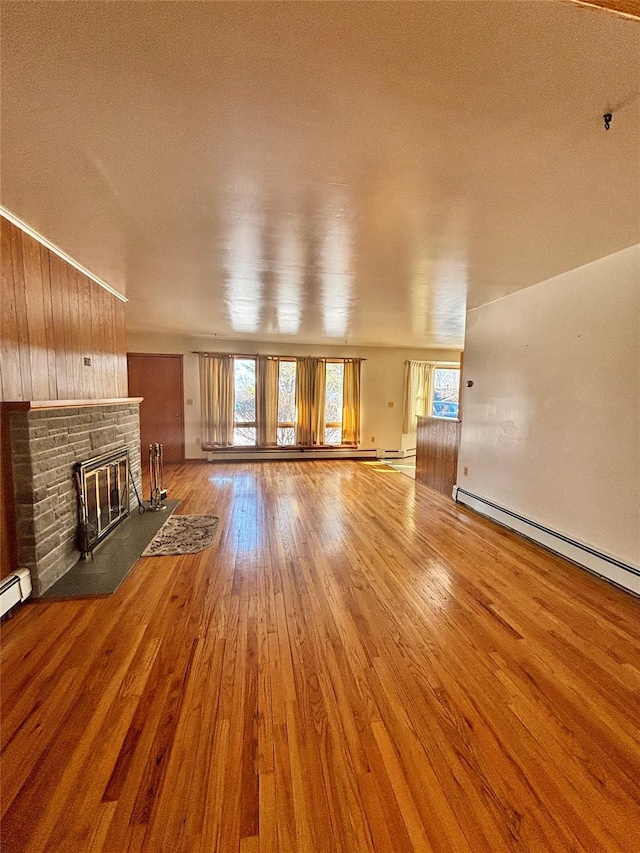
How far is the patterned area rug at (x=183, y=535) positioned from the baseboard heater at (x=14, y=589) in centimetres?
80

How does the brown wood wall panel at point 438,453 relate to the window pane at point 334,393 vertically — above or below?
below

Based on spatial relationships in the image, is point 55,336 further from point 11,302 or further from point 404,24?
point 404,24

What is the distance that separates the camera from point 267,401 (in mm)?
6902

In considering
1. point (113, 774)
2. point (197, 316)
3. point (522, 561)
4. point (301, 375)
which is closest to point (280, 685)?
point (113, 774)

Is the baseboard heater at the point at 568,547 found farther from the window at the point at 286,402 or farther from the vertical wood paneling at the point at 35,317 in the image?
the vertical wood paneling at the point at 35,317

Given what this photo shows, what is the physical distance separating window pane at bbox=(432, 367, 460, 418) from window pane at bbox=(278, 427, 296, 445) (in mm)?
3370

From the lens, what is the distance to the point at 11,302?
2.05m

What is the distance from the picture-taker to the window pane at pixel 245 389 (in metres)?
6.81

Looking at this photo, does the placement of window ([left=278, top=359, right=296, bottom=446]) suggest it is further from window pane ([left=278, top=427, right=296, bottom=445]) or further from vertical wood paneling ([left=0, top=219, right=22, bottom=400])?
vertical wood paneling ([left=0, top=219, right=22, bottom=400])

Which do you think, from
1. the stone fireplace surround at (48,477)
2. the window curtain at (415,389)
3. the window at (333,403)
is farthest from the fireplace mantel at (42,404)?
the window curtain at (415,389)

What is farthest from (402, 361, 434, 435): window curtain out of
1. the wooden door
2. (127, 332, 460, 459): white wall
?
the wooden door

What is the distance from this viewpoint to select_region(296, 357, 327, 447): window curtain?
6.99 metres

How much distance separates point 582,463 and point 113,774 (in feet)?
10.9

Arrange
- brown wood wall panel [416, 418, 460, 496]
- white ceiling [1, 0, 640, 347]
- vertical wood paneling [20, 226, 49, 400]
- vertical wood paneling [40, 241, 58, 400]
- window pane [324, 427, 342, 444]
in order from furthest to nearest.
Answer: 1. window pane [324, 427, 342, 444]
2. brown wood wall panel [416, 418, 460, 496]
3. vertical wood paneling [40, 241, 58, 400]
4. vertical wood paneling [20, 226, 49, 400]
5. white ceiling [1, 0, 640, 347]
